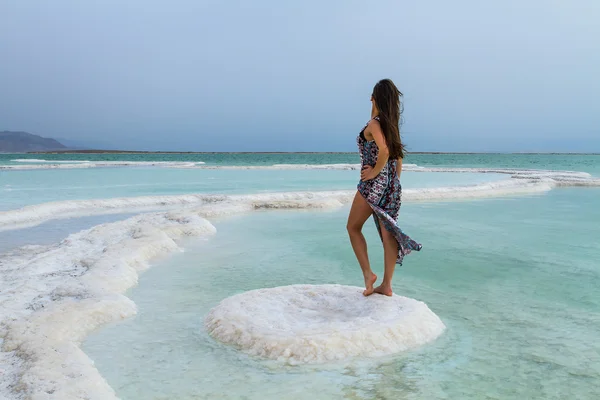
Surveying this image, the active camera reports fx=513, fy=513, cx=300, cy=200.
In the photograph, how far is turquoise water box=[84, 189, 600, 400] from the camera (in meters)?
3.09

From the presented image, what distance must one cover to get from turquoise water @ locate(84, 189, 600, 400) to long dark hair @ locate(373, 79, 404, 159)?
1.57m

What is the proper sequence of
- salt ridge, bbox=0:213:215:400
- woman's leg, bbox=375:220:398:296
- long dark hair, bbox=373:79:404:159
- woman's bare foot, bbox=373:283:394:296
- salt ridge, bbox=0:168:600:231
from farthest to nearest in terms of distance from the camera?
salt ridge, bbox=0:168:600:231 → woman's bare foot, bbox=373:283:394:296 → woman's leg, bbox=375:220:398:296 → long dark hair, bbox=373:79:404:159 → salt ridge, bbox=0:213:215:400

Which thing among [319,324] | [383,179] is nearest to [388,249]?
[383,179]

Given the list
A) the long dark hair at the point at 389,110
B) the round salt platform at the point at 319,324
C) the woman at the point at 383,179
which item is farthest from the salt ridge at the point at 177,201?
the long dark hair at the point at 389,110

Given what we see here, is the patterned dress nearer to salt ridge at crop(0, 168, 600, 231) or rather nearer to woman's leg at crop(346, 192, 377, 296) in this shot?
woman's leg at crop(346, 192, 377, 296)

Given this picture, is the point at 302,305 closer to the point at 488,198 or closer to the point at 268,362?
the point at 268,362

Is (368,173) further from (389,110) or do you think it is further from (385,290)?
(385,290)

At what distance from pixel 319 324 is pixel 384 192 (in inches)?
47.4

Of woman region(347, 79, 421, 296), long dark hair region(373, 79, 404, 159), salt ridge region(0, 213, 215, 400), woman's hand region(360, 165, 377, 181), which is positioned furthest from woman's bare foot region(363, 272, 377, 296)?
salt ridge region(0, 213, 215, 400)

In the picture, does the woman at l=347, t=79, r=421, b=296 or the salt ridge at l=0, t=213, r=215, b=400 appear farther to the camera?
the woman at l=347, t=79, r=421, b=296

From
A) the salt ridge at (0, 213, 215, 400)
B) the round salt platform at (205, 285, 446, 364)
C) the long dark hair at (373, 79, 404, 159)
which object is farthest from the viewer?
the long dark hair at (373, 79, 404, 159)

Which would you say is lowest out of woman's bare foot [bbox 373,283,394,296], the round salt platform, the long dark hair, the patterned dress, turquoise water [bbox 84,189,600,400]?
turquoise water [bbox 84,189,600,400]

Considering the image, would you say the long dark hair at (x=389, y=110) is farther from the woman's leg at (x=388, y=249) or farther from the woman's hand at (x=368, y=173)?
the woman's leg at (x=388, y=249)

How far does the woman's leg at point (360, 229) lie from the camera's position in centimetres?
434
